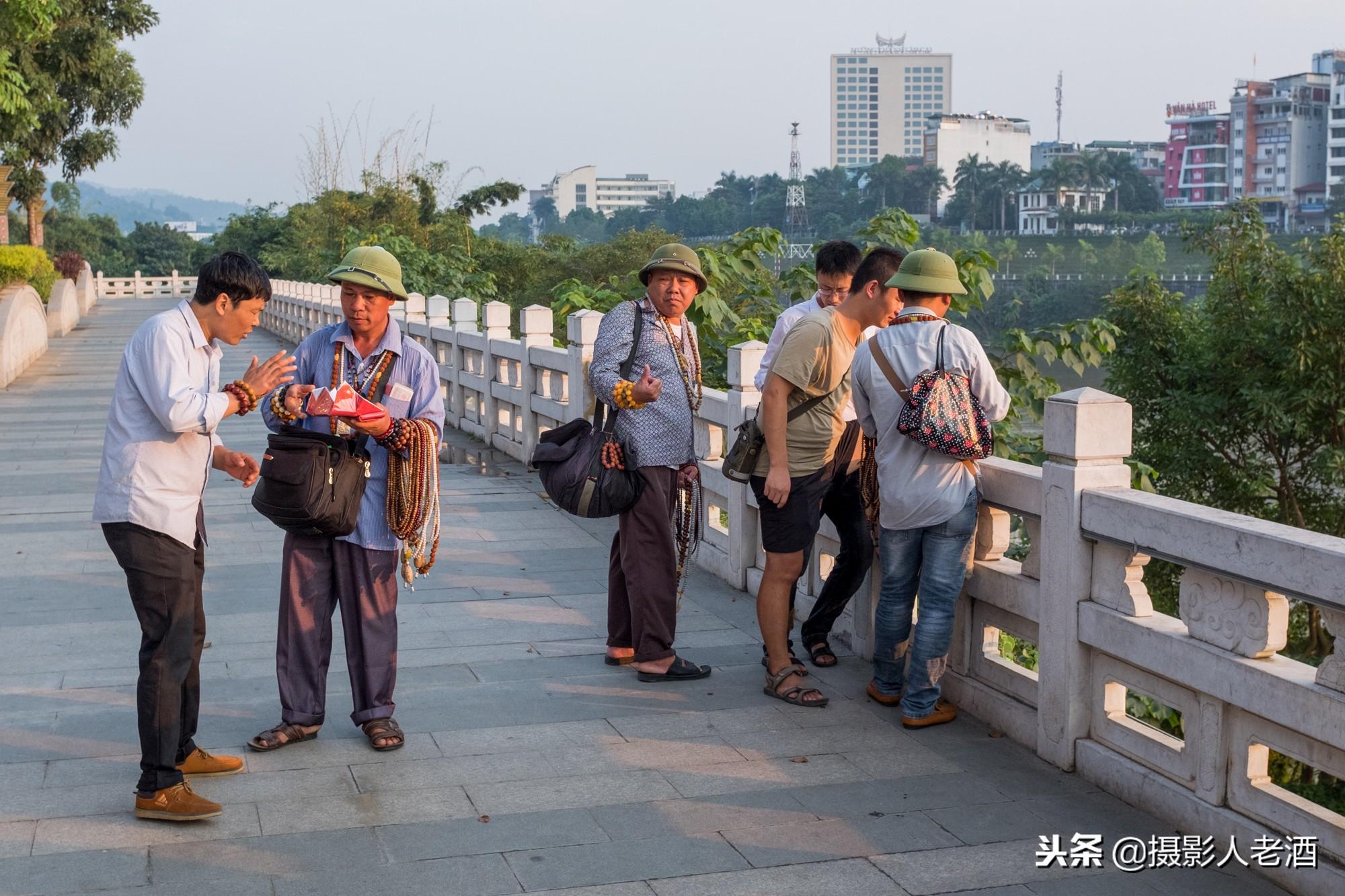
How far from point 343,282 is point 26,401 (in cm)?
1459

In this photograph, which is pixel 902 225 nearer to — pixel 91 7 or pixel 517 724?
pixel 517 724

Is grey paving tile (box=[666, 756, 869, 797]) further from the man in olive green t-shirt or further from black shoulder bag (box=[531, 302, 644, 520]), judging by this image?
black shoulder bag (box=[531, 302, 644, 520])

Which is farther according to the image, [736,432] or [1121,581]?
[736,432]

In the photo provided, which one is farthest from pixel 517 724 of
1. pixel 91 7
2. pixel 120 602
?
pixel 91 7

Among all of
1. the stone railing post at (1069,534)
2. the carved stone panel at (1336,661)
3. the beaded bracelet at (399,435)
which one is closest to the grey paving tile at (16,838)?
the beaded bracelet at (399,435)

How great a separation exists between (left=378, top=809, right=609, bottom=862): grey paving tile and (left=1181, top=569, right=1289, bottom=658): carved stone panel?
1.81 meters

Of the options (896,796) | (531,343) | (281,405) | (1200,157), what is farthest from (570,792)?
(1200,157)

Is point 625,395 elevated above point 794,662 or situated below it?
above

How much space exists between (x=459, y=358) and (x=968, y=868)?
11033 millimetres

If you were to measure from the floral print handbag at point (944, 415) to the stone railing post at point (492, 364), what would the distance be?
8448mm

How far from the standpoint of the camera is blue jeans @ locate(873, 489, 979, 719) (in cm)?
489

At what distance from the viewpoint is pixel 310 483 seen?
14.7 feet

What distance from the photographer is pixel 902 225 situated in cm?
1020

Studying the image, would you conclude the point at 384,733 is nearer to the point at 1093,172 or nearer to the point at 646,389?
the point at 646,389
